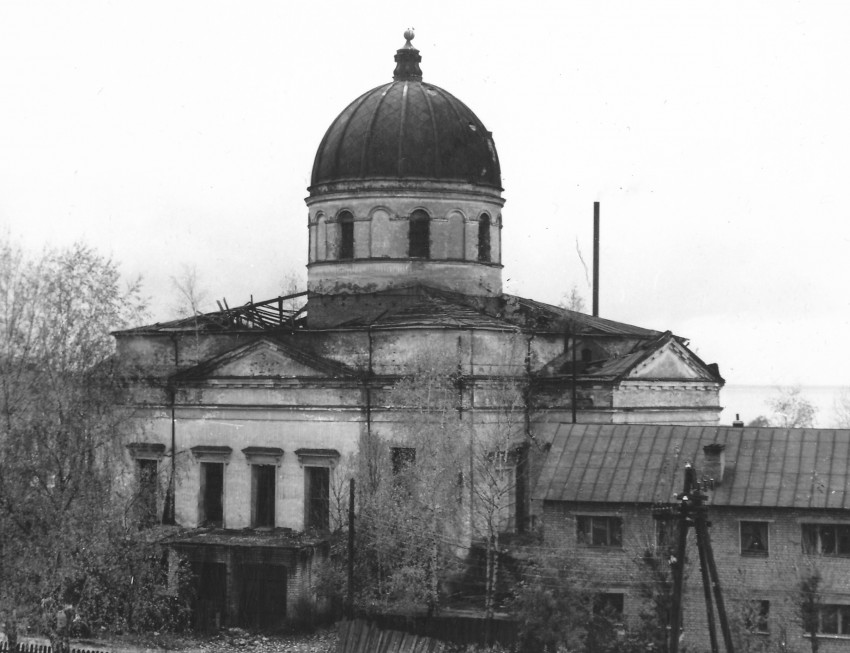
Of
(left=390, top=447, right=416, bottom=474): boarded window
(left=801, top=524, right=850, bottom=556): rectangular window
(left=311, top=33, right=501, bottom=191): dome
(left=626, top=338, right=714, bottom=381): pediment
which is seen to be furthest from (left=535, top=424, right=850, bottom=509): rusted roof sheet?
(left=311, top=33, right=501, bottom=191): dome

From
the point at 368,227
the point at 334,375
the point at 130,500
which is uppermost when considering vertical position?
the point at 368,227

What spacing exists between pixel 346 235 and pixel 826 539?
1644cm

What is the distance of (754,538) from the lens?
90.4 feet

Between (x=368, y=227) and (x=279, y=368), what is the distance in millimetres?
4673

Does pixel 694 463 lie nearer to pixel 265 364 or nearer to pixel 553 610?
pixel 553 610

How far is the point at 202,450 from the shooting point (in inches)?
1457

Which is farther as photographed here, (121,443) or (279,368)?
(279,368)

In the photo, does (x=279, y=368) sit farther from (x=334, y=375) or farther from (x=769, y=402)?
(x=769, y=402)

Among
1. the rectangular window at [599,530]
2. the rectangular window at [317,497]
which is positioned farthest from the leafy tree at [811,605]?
the rectangular window at [317,497]

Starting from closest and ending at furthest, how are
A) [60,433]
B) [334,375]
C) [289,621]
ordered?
[60,433] → [289,621] → [334,375]

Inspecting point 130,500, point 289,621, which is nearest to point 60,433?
point 130,500

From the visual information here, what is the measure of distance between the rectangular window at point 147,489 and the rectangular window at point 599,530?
33.2ft

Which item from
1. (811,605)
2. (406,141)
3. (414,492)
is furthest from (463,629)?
(406,141)

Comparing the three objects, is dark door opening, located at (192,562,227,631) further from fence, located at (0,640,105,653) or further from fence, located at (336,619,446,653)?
fence, located at (336,619,446,653)
